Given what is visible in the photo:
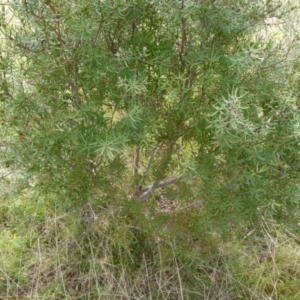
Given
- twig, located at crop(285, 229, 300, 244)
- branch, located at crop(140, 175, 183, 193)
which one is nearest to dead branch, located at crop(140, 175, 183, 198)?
branch, located at crop(140, 175, 183, 193)

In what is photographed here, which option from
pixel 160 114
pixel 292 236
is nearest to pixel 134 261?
pixel 292 236

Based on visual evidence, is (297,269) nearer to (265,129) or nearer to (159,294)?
(159,294)

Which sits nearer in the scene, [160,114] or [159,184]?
[160,114]

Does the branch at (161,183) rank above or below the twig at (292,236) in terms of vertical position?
above

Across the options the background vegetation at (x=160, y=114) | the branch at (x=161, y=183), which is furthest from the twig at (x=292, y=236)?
the branch at (x=161, y=183)

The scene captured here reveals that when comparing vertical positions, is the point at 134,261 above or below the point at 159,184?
below

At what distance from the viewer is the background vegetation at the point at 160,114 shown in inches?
54.0

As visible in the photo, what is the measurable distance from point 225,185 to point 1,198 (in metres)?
1.31

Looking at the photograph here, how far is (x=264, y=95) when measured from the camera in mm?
1498

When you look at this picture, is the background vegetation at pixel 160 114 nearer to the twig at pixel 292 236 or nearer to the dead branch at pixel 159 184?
the dead branch at pixel 159 184

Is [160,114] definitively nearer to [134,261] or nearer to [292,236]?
[134,261]

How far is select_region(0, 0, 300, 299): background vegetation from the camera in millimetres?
1372

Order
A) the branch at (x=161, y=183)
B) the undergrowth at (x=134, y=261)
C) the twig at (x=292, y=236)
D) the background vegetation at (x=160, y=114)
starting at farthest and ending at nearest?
1. the twig at (x=292, y=236)
2. the undergrowth at (x=134, y=261)
3. the branch at (x=161, y=183)
4. the background vegetation at (x=160, y=114)

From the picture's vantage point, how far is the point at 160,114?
155 cm
